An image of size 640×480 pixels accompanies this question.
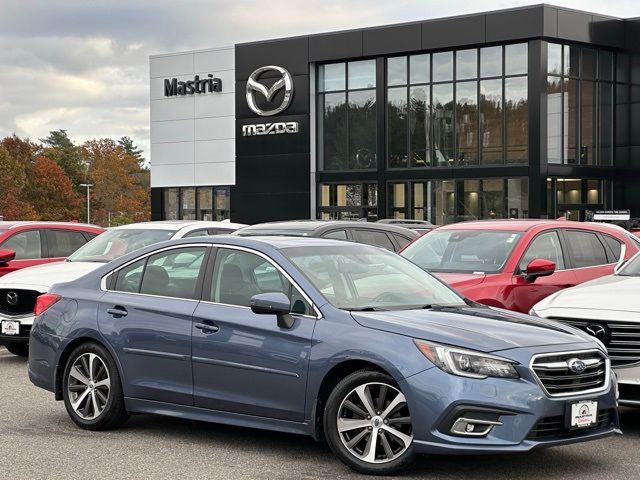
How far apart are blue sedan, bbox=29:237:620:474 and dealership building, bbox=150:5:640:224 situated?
3342 centimetres

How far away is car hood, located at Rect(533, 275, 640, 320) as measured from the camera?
321 inches

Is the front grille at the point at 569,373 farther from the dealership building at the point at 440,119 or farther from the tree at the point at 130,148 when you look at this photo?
the tree at the point at 130,148

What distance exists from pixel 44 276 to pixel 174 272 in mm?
5015

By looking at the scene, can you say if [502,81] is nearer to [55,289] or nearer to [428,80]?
[428,80]

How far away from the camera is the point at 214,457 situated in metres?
7.29

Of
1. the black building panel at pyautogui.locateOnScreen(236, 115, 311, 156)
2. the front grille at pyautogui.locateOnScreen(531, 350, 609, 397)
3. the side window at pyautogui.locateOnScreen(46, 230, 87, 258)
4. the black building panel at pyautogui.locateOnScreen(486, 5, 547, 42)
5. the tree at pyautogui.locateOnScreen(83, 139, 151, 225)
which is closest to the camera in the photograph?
the front grille at pyautogui.locateOnScreen(531, 350, 609, 397)

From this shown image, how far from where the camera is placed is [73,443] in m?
7.75

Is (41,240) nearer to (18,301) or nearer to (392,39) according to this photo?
(18,301)

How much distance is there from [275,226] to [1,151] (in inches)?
3218

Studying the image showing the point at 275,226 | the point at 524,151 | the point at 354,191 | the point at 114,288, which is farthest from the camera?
the point at 354,191

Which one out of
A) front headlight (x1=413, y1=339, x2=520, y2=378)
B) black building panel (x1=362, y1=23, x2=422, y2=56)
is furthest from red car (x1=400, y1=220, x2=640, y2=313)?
black building panel (x1=362, y1=23, x2=422, y2=56)

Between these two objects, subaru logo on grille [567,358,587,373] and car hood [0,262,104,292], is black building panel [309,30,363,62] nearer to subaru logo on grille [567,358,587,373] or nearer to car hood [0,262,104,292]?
car hood [0,262,104,292]

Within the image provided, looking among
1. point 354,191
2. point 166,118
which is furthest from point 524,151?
point 166,118

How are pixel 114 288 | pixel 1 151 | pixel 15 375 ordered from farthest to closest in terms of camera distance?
pixel 1 151, pixel 15 375, pixel 114 288
